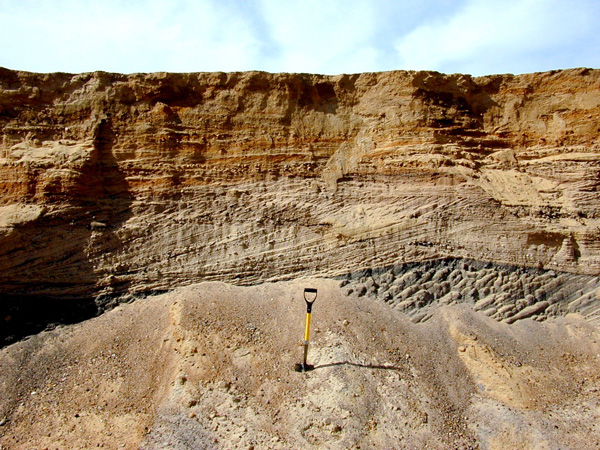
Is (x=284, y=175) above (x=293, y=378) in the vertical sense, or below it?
above

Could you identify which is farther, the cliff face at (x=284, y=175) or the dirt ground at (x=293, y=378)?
the cliff face at (x=284, y=175)

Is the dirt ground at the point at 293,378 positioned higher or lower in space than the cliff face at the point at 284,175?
lower

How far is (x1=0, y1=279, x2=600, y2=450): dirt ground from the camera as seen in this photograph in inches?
252

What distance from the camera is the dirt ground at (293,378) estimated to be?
6395 mm

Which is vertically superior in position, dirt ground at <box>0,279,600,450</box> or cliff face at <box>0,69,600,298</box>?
cliff face at <box>0,69,600,298</box>

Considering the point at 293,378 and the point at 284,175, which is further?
the point at 284,175

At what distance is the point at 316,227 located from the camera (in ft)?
31.6

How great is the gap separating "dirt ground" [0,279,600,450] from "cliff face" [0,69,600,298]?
1053 millimetres

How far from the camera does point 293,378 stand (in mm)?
7137

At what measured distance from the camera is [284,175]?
9.83 metres

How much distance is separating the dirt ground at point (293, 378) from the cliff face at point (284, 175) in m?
1.05

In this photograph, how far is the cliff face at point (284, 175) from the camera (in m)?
9.12

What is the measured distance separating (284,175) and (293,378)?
4.40 metres

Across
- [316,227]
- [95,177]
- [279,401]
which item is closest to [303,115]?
[316,227]
